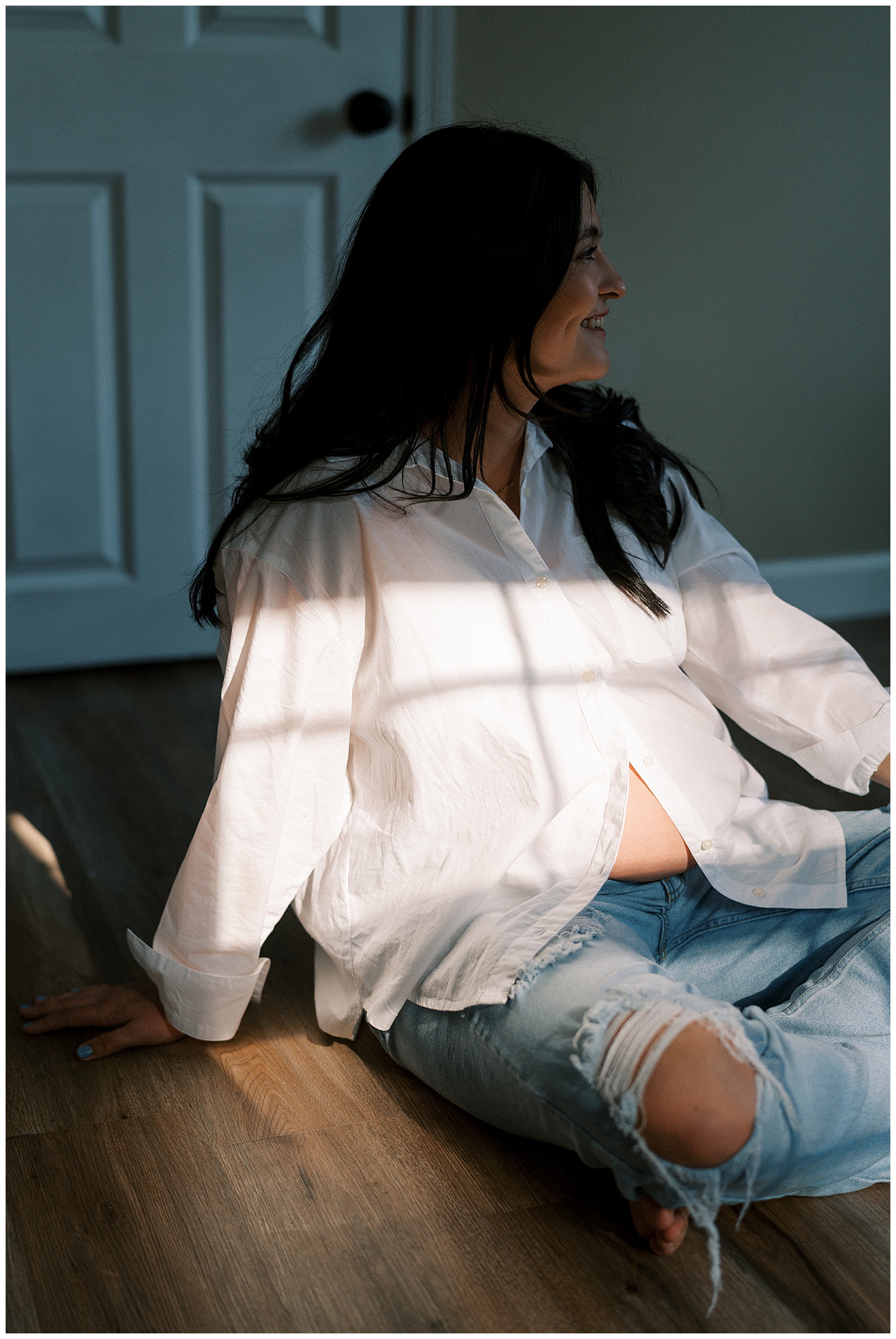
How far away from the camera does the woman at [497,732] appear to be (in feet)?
3.60

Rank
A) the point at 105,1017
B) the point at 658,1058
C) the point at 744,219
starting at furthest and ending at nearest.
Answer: the point at 744,219 < the point at 105,1017 < the point at 658,1058

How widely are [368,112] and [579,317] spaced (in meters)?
1.44

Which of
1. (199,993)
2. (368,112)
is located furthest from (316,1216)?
(368,112)

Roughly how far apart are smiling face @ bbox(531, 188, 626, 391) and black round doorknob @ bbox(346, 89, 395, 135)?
4.49ft

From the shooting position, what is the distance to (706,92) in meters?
2.59

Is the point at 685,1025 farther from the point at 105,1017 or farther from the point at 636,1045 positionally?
the point at 105,1017

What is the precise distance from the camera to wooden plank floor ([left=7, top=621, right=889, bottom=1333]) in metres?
0.98

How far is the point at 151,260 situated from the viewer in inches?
92.2

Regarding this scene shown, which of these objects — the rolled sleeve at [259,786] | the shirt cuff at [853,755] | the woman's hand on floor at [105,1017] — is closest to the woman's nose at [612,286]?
the rolled sleeve at [259,786]

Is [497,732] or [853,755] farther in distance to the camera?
[853,755]

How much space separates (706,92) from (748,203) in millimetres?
254

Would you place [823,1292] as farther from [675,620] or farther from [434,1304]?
[675,620]

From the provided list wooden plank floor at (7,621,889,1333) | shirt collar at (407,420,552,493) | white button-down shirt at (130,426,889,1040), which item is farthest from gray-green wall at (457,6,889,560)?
wooden plank floor at (7,621,889,1333)

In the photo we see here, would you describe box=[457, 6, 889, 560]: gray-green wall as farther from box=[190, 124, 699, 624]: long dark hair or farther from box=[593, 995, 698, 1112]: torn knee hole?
box=[593, 995, 698, 1112]: torn knee hole
